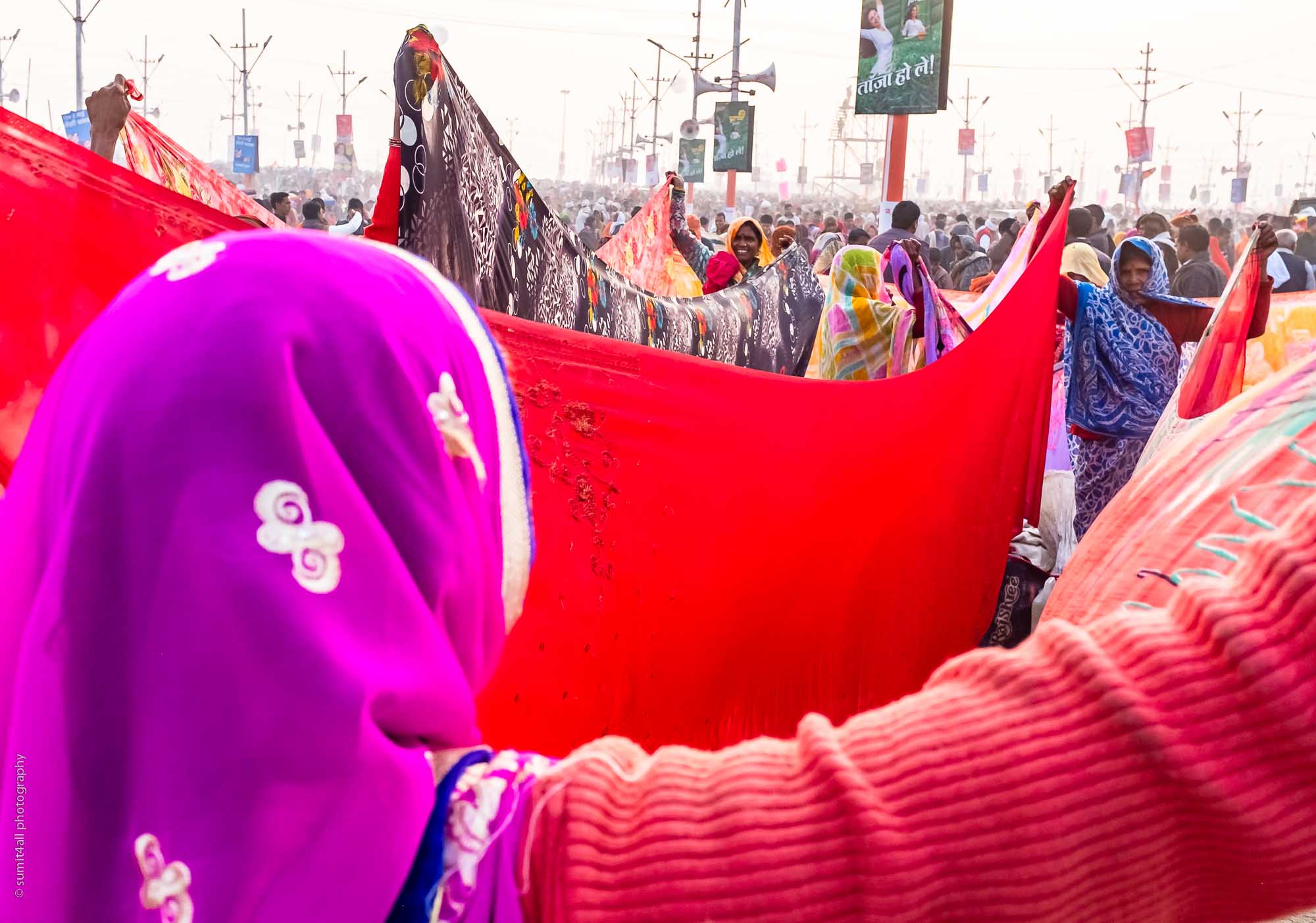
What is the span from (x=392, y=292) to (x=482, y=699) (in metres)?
0.62

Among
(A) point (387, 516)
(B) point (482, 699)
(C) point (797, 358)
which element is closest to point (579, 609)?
(B) point (482, 699)

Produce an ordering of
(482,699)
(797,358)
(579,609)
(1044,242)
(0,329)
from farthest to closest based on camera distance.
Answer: (797,358) → (1044,242) → (0,329) → (579,609) → (482,699)

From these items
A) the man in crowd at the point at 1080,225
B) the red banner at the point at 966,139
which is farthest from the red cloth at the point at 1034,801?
the red banner at the point at 966,139

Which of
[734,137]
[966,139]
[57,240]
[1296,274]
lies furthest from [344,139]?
[57,240]

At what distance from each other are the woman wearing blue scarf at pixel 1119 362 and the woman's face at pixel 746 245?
10.8 feet

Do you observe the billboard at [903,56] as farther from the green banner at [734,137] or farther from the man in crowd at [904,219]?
the green banner at [734,137]

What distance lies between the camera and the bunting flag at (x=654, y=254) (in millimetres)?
6492

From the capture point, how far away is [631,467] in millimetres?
1596

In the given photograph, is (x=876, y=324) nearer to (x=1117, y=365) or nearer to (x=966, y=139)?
(x=1117, y=365)

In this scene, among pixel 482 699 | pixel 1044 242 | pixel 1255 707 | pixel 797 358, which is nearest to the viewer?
pixel 1255 707

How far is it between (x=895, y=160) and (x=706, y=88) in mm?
11393

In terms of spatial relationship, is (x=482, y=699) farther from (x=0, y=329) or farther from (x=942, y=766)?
(x=0, y=329)

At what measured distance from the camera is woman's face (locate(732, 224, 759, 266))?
287 inches

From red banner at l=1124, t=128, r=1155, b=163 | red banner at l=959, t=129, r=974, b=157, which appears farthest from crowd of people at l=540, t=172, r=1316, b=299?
red banner at l=959, t=129, r=974, b=157
